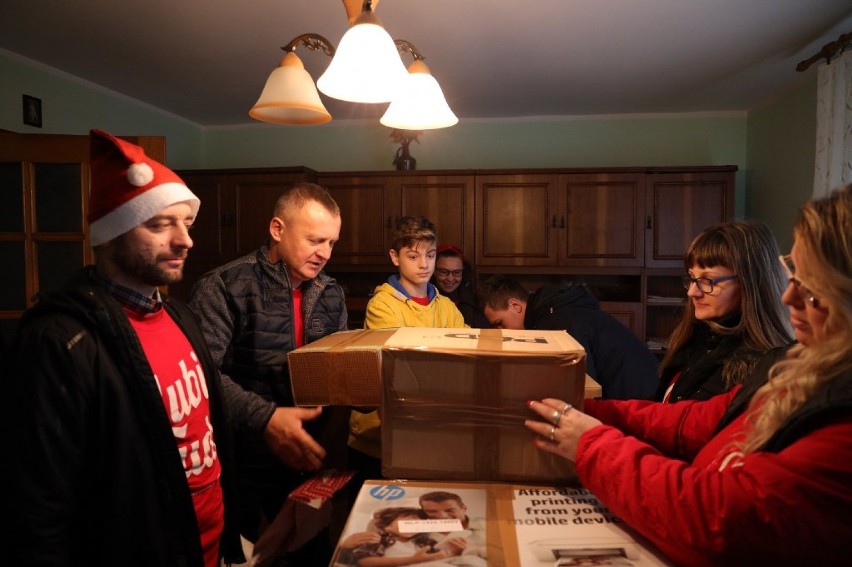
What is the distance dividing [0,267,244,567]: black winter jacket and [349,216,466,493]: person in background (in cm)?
73

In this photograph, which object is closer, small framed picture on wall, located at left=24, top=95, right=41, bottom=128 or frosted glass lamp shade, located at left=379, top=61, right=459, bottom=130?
frosted glass lamp shade, located at left=379, top=61, right=459, bottom=130

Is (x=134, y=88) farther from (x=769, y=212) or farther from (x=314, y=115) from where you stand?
(x=769, y=212)

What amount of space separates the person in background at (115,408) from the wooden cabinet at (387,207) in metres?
2.72

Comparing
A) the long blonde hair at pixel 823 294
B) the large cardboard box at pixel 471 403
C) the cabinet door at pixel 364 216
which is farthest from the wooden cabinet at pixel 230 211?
the long blonde hair at pixel 823 294

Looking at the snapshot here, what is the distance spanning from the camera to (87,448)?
95cm

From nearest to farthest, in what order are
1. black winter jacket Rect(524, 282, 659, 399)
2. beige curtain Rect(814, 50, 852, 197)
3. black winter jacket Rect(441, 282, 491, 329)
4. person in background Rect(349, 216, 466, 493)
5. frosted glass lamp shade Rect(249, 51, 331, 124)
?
frosted glass lamp shade Rect(249, 51, 331, 124), person in background Rect(349, 216, 466, 493), black winter jacket Rect(524, 282, 659, 399), beige curtain Rect(814, 50, 852, 197), black winter jacket Rect(441, 282, 491, 329)

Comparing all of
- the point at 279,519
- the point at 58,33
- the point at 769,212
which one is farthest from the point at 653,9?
the point at 58,33

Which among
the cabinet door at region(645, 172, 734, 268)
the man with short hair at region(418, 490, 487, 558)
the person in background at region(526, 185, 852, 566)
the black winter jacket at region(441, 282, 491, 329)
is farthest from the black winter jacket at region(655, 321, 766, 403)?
the cabinet door at region(645, 172, 734, 268)

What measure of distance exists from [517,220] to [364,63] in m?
2.63

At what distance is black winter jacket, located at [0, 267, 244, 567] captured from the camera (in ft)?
2.89

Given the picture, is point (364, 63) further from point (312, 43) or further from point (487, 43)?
point (487, 43)

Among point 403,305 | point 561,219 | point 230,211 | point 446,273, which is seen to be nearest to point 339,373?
point 403,305

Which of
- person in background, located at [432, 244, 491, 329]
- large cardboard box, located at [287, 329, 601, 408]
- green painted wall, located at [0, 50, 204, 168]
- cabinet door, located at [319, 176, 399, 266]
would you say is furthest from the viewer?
cabinet door, located at [319, 176, 399, 266]

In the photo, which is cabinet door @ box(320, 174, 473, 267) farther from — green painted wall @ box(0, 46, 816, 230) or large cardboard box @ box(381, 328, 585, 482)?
large cardboard box @ box(381, 328, 585, 482)
